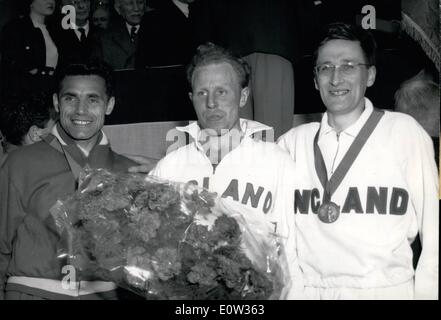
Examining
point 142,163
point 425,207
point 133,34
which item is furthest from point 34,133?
point 425,207

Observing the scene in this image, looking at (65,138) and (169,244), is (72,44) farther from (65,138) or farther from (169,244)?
(169,244)

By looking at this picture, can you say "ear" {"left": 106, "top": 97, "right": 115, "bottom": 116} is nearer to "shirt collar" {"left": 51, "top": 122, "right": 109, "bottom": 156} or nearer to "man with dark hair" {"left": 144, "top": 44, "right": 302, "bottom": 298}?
"shirt collar" {"left": 51, "top": 122, "right": 109, "bottom": 156}

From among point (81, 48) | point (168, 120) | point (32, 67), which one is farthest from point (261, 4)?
point (32, 67)

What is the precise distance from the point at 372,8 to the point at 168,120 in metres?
1.00

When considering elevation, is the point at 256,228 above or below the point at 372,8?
below

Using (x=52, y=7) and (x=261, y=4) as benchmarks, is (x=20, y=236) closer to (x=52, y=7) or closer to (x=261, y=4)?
(x=52, y=7)

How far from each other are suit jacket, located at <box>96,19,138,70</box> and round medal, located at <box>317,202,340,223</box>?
113 cm

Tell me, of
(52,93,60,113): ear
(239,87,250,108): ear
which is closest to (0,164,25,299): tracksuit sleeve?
(52,93,60,113): ear

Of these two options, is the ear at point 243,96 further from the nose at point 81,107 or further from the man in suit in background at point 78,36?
the man in suit in background at point 78,36

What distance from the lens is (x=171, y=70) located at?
8.58 feet

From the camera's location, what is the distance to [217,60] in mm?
2283

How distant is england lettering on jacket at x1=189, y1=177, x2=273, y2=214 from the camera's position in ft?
7.09

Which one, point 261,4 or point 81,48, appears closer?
point 261,4
